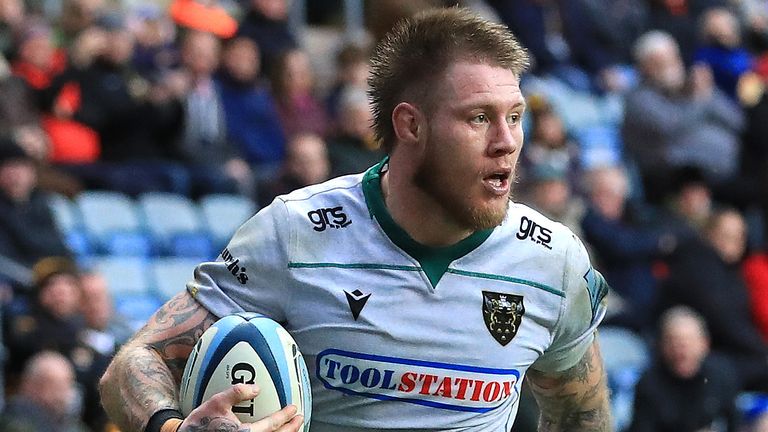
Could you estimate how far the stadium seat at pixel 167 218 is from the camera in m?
11.1

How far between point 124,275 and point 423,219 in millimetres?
6519

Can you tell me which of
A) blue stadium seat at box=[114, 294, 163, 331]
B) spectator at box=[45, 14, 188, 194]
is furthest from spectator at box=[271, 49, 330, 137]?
blue stadium seat at box=[114, 294, 163, 331]

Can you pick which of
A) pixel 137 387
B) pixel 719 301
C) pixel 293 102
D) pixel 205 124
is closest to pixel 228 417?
pixel 137 387

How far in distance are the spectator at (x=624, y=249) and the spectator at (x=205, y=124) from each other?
8.44ft

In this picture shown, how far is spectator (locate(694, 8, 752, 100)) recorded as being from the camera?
52.3ft

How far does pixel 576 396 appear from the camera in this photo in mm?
4734

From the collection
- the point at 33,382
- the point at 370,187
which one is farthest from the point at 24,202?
the point at 370,187

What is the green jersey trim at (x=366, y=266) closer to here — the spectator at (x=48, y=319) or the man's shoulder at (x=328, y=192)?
the man's shoulder at (x=328, y=192)

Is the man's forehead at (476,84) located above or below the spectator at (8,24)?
above

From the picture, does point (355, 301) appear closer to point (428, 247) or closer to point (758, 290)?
point (428, 247)

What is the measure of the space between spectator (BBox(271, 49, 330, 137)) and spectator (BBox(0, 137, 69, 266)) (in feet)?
9.86

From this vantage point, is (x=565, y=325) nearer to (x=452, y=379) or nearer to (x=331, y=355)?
(x=452, y=379)

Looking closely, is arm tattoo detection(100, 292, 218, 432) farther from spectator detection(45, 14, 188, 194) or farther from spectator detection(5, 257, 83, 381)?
spectator detection(45, 14, 188, 194)

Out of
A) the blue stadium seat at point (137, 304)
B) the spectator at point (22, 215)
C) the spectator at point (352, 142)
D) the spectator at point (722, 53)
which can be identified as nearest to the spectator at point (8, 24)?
the spectator at point (22, 215)
